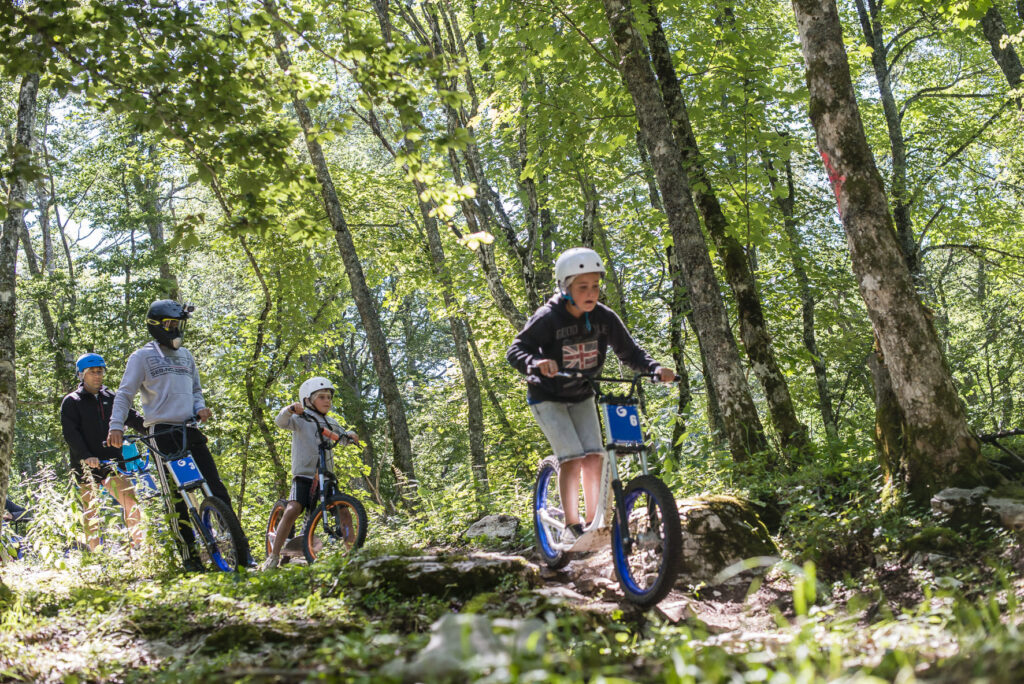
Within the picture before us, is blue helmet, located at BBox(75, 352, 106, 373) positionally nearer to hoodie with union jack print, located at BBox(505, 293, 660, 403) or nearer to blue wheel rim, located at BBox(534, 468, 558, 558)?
blue wheel rim, located at BBox(534, 468, 558, 558)

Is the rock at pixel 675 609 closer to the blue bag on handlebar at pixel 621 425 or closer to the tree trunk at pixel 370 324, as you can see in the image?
the blue bag on handlebar at pixel 621 425

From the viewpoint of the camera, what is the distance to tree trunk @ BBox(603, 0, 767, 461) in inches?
334

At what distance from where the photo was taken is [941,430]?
5.73 meters

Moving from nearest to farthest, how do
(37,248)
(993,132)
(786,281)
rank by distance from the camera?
1. (786,281)
2. (993,132)
3. (37,248)

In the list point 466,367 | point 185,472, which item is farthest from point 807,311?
point 185,472

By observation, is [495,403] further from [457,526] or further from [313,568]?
[313,568]

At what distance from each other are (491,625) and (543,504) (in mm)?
3609

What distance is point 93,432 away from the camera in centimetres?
877

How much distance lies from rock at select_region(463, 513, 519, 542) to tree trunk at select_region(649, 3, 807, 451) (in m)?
2.96

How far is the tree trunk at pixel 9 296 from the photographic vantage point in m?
7.23

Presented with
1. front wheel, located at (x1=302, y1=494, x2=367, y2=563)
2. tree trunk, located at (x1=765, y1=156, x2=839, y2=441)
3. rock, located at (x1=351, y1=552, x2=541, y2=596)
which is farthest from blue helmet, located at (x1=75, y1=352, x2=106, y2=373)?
tree trunk, located at (x1=765, y1=156, x2=839, y2=441)

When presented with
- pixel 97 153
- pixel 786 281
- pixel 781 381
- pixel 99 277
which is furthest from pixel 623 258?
pixel 97 153

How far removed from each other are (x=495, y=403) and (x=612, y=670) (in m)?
18.6

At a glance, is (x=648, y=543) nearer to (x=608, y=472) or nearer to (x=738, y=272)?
(x=608, y=472)
